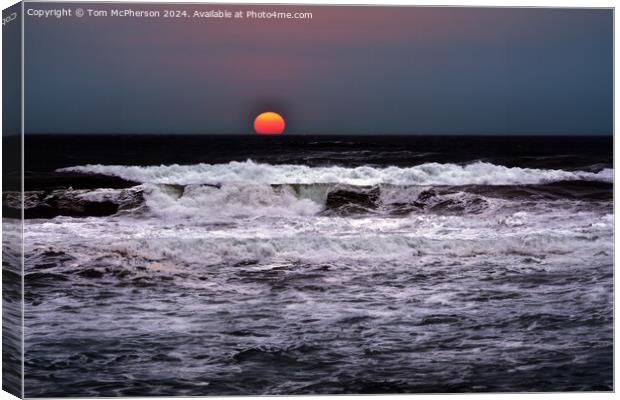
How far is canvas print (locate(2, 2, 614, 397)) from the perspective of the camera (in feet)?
30.7

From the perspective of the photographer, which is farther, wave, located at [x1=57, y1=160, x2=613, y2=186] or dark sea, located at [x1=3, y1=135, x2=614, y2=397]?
wave, located at [x1=57, y1=160, x2=613, y2=186]

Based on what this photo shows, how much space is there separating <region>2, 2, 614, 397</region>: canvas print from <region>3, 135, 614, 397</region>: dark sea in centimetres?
2

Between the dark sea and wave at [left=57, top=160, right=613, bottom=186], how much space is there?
1 centimetres

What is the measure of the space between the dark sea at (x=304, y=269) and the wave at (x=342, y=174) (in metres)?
0.01

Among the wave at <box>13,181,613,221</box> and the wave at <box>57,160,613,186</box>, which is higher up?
the wave at <box>57,160,613,186</box>

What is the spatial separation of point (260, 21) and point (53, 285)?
2580 mm

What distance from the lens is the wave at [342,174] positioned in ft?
31.2

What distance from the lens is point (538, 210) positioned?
32.8ft

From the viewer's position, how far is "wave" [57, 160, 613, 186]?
9516 millimetres

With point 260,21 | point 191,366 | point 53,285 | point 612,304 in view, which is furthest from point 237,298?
point 612,304

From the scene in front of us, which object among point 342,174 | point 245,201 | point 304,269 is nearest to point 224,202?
point 245,201

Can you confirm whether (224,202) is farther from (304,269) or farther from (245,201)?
(304,269)

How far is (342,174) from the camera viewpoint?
9.70 m

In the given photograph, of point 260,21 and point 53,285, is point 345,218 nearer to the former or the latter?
point 260,21
